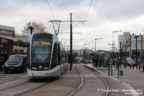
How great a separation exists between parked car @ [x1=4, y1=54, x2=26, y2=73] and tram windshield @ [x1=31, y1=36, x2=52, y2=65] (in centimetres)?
1055

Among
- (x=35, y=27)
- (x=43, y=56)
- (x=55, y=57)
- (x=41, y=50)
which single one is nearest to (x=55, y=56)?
(x=55, y=57)

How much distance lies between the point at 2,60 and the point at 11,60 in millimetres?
4332

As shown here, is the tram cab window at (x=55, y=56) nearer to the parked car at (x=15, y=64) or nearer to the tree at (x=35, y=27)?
the parked car at (x=15, y=64)

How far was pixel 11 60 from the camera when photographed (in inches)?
1161

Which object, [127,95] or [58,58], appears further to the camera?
[58,58]

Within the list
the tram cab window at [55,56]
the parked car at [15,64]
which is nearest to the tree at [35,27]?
the parked car at [15,64]

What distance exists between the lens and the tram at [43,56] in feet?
58.3

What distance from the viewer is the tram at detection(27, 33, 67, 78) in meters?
17.8

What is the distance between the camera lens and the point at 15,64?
2872 centimetres

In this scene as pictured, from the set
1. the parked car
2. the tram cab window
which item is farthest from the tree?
the tram cab window

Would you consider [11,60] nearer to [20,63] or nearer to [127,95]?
[20,63]

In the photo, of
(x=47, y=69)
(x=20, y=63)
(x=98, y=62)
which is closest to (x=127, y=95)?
(x=47, y=69)

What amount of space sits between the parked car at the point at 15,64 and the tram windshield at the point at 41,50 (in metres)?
10.6

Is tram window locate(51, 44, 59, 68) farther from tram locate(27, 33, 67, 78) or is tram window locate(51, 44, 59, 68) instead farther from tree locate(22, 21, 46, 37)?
tree locate(22, 21, 46, 37)
